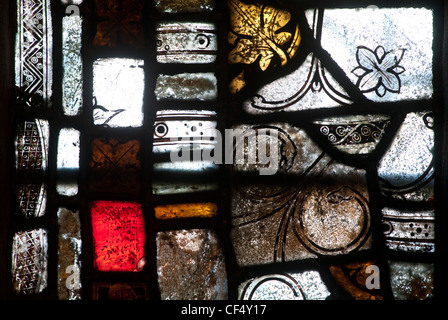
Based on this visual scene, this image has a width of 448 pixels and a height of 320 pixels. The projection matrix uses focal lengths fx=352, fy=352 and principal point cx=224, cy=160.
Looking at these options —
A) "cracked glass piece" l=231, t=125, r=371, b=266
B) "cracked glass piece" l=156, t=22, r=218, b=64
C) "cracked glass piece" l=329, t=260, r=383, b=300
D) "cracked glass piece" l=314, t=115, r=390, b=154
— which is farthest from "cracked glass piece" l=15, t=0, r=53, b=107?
"cracked glass piece" l=329, t=260, r=383, b=300

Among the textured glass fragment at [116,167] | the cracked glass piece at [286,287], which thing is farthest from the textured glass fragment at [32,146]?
the cracked glass piece at [286,287]

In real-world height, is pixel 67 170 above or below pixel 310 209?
above

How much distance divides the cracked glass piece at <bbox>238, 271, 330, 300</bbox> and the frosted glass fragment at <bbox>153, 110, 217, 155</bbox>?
16.5 inches

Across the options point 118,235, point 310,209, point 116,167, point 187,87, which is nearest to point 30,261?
point 118,235

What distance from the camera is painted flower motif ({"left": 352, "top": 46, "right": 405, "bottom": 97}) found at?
1043 mm

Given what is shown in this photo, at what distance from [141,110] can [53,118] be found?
26 centimetres

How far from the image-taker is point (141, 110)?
1.03 meters

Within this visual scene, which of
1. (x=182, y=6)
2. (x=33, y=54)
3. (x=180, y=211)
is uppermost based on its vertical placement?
(x=182, y=6)

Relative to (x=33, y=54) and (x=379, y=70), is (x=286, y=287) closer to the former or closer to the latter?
(x=379, y=70)

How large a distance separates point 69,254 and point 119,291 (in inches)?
7.2

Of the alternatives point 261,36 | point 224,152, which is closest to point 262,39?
point 261,36

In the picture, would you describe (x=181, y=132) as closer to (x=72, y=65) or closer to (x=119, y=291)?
(x=72, y=65)

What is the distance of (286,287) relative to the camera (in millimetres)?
1041

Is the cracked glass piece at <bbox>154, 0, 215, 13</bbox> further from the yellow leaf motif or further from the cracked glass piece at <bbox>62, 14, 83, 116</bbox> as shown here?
the cracked glass piece at <bbox>62, 14, 83, 116</bbox>
